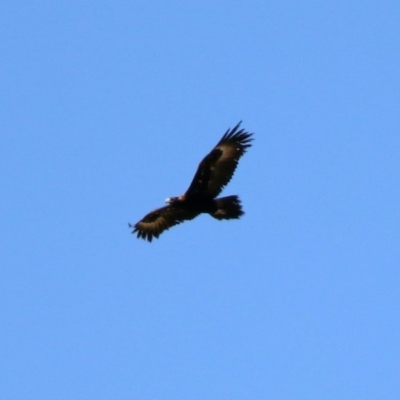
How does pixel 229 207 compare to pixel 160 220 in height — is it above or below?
below

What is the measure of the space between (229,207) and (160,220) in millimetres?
2089

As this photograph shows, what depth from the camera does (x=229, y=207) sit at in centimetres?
3262

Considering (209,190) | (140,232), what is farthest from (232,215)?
(140,232)

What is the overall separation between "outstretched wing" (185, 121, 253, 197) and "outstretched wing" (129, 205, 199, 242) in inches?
29.7

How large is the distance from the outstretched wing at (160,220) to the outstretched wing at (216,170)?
2.48ft

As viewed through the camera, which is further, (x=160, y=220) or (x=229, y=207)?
(x=160, y=220)

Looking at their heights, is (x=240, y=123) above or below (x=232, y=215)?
above

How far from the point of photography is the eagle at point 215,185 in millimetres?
32656

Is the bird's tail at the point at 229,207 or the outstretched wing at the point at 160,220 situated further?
the outstretched wing at the point at 160,220

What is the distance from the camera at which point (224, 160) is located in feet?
108

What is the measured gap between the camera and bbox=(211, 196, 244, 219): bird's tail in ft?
107

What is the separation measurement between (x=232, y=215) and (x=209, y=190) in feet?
→ 2.28

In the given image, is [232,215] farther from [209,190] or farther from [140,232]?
[140,232]

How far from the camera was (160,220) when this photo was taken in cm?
3412
